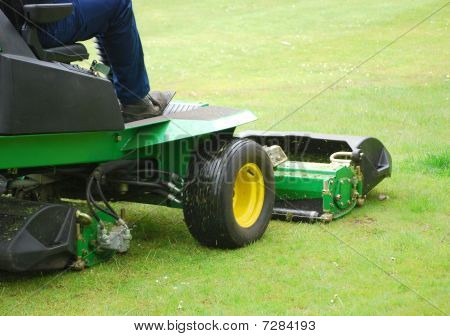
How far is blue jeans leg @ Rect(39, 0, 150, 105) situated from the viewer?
399 cm

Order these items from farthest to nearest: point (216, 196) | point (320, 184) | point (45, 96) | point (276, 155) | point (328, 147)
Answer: point (328, 147)
point (276, 155)
point (320, 184)
point (216, 196)
point (45, 96)

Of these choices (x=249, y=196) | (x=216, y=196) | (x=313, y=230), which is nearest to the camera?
(x=216, y=196)

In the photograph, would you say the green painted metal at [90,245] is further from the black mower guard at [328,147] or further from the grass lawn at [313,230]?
the black mower guard at [328,147]

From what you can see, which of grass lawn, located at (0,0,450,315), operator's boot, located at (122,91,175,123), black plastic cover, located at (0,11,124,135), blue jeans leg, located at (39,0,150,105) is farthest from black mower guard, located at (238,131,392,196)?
black plastic cover, located at (0,11,124,135)

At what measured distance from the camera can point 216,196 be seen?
14.1 ft

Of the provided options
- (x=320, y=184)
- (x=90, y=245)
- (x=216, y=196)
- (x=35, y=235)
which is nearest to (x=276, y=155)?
(x=320, y=184)

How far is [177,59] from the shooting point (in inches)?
513

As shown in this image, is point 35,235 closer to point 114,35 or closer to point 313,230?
point 114,35

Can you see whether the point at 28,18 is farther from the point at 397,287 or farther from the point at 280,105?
the point at 280,105

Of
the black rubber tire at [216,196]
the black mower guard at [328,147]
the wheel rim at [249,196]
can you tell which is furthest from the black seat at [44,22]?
the black mower guard at [328,147]

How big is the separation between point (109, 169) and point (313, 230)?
130cm

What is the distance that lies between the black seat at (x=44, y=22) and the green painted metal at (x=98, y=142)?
1.22 ft

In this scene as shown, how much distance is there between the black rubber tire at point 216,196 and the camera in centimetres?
432

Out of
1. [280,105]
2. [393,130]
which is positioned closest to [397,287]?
[393,130]
